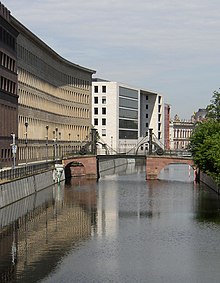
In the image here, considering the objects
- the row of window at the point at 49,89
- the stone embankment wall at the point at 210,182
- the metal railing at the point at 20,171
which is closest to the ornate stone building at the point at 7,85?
the metal railing at the point at 20,171

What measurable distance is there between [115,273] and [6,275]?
6557mm

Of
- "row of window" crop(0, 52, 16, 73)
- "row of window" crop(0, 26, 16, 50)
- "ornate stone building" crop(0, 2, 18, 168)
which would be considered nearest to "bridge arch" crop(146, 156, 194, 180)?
"ornate stone building" crop(0, 2, 18, 168)

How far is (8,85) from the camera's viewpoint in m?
113

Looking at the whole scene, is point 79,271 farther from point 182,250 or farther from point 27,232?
point 27,232

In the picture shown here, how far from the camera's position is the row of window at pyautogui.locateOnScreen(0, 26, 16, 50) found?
10599cm

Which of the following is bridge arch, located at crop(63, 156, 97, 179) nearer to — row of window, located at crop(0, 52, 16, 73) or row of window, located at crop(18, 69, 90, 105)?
row of window, located at crop(18, 69, 90, 105)

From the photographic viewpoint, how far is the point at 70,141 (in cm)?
18212

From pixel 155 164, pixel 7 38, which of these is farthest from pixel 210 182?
pixel 7 38

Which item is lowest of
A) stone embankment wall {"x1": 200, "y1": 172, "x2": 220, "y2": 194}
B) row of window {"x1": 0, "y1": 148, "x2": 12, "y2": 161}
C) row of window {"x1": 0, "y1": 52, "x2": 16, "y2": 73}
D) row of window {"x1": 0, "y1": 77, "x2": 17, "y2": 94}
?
stone embankment wall {"x1": 200, "y1": 172, "x2": 220, "y2": 194}

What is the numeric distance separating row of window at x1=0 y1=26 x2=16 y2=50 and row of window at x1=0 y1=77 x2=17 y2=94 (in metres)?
5.02

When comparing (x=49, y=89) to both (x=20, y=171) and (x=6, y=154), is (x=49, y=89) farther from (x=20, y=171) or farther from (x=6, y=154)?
(x=20, y=171)

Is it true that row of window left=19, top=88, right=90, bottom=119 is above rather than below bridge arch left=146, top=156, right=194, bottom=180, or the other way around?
above

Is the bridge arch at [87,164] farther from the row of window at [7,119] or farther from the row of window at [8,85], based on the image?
the row of window at [8,85]

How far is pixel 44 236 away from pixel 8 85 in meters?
52.5
